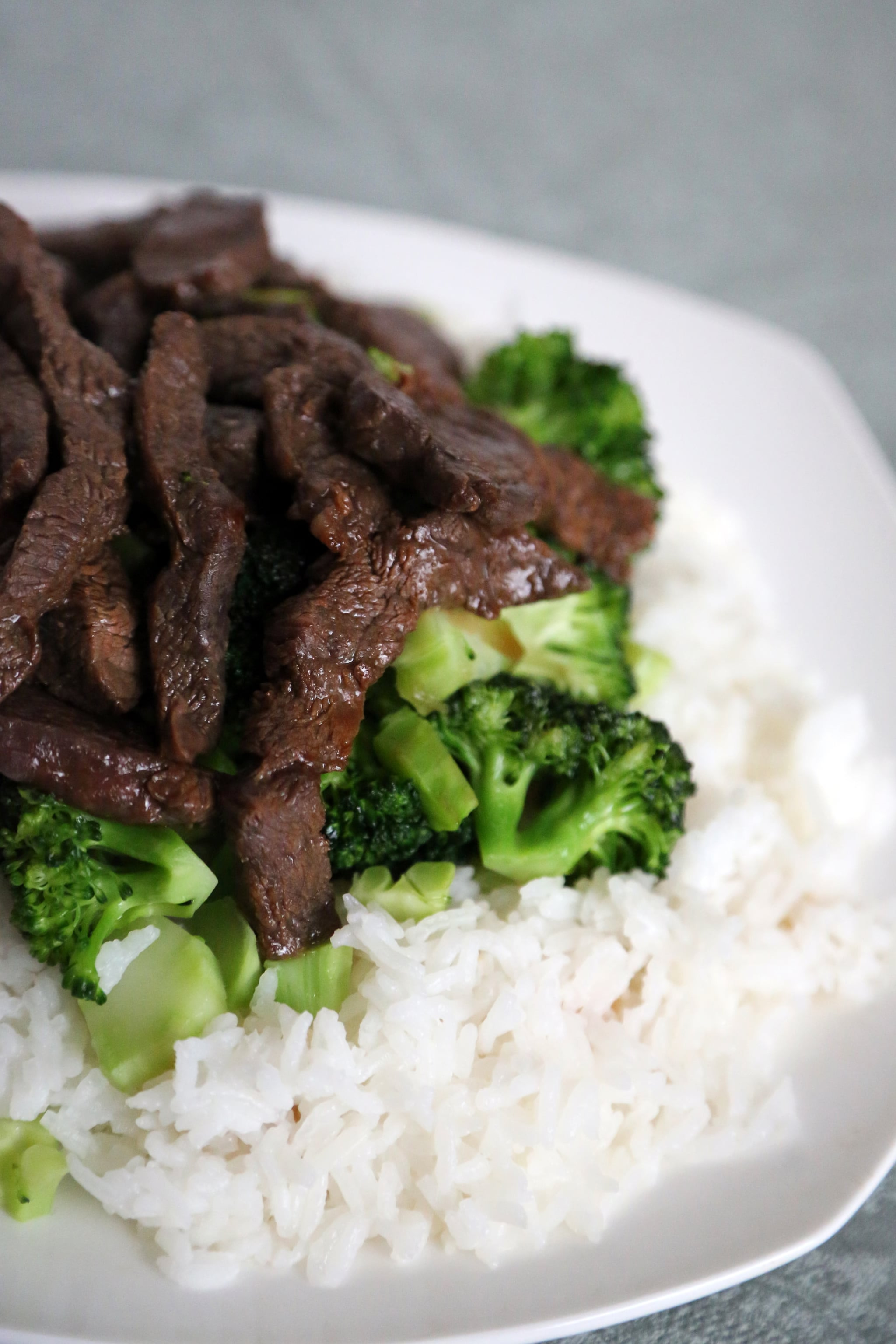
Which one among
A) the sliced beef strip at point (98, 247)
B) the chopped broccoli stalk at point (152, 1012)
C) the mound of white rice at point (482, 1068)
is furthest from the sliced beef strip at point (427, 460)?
the sliced beef strip at point (98, 247)

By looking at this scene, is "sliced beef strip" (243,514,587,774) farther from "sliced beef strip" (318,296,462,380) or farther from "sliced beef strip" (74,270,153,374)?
"sliced beef strip" (318,296,462,380)

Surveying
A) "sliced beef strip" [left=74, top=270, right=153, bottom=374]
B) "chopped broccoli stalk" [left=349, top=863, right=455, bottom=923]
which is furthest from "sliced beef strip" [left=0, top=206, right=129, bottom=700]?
"chopped broccoli stalk" [left=349, top=863, right=455, bottom=923]

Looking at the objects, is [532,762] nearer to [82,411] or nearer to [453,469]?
[453,469]

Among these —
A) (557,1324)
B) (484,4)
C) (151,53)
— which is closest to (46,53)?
(151,53)

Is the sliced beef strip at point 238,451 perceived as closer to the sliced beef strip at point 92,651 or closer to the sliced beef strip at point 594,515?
the sliced beef strip at point 92,651

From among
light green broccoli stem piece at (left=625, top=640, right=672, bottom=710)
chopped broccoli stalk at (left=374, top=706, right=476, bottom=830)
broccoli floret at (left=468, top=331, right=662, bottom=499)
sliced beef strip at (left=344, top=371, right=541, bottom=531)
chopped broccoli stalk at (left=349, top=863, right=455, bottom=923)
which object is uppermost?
sliced beef strip at (left=344, top=371, right=541, bottom=531)

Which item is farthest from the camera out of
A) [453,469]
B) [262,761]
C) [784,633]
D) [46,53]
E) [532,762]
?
[46,53]

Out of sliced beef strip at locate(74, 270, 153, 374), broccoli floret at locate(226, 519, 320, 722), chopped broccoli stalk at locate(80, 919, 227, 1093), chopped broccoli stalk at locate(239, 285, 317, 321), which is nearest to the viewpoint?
chopped broccoli stalk at locate(80, 919, 227, 1093)
